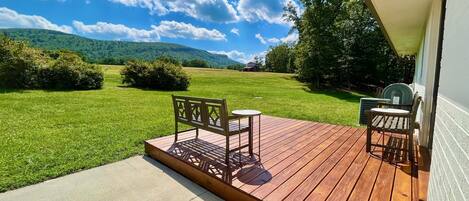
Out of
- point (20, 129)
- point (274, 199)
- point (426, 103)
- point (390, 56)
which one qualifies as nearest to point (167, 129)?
point (20, 129)

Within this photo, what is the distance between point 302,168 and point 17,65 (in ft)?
40.3

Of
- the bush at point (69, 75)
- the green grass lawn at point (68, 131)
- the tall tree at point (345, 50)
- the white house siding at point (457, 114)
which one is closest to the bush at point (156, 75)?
the bush at point (69, 75)

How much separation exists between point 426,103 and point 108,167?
186 inches

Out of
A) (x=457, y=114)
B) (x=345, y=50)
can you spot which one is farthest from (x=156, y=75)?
(x=457, y=114)

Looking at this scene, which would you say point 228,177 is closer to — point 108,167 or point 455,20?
point 108,167

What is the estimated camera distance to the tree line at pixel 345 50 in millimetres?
18766

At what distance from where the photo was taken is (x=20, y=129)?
5305 millimetres

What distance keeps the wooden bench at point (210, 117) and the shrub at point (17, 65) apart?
10233 millimetres

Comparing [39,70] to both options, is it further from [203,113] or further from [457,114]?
[457,114]

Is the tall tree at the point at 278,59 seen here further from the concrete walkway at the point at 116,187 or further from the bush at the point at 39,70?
the concrete walkway at the point at 116,187

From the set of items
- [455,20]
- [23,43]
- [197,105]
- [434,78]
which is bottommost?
[197,105]

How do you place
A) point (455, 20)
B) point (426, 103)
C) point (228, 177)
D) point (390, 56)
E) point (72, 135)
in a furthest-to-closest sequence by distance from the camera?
point (390, 56), point (72, 135), point (426, 103), point (228, 177), point (455, 20)

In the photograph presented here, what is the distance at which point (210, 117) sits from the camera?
3568 millimetres

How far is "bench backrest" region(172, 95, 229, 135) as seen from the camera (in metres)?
3.22
